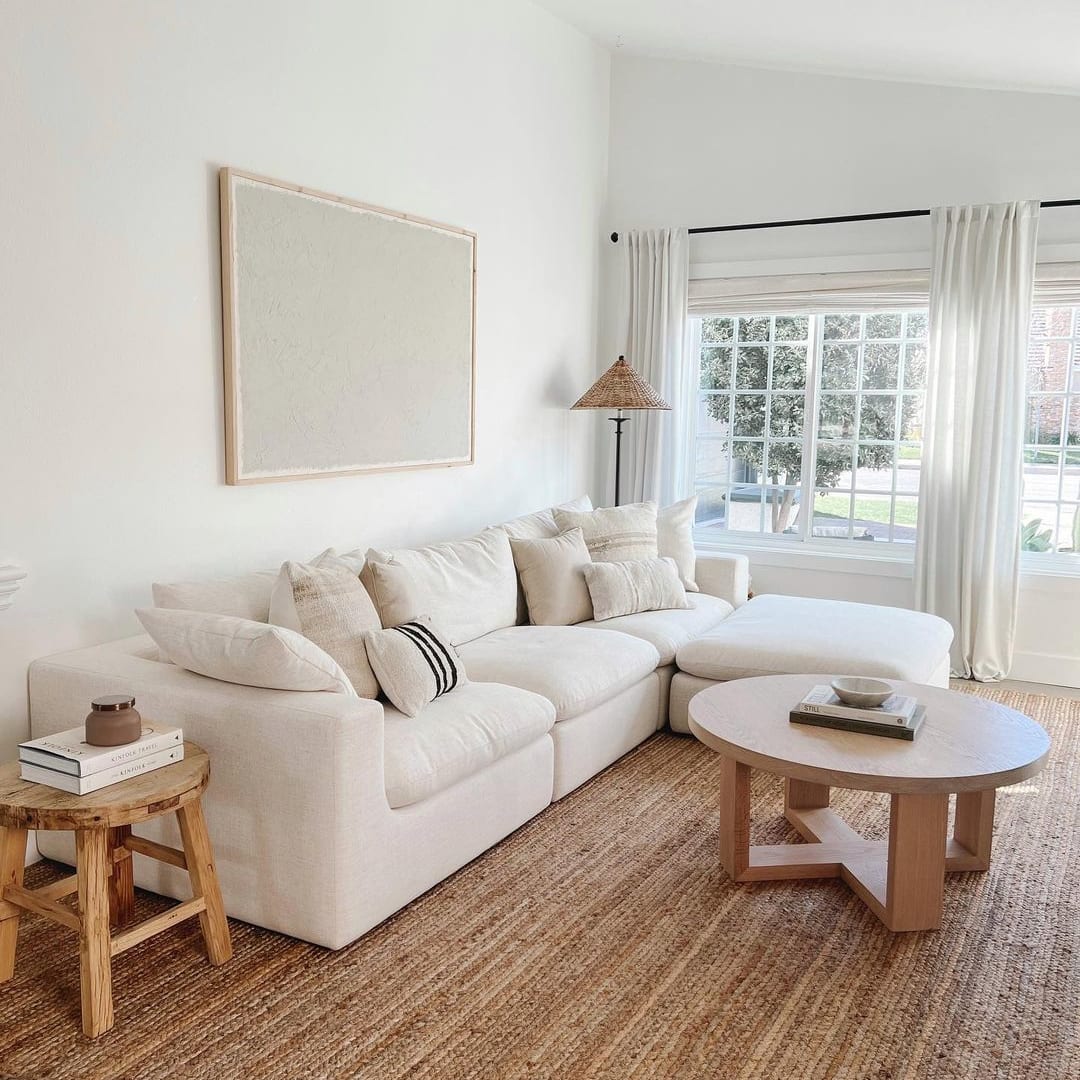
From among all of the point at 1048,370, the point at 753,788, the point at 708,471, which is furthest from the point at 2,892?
the point at 1048,370

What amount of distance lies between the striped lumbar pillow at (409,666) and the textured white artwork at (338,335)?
2.93 feet

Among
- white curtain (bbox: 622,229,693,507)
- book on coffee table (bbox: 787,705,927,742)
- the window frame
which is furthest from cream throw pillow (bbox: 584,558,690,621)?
the window frame

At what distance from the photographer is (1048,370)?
511 centimetres

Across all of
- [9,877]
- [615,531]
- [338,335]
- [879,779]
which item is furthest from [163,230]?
[879,779]

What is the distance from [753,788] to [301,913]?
176 centimetres

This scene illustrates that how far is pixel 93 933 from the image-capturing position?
7.02 ft

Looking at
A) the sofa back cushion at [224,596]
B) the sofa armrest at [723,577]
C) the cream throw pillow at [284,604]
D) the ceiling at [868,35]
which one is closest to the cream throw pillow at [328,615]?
the cream throw pillow at [284,604]

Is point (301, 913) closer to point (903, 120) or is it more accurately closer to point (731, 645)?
point (731, 645)

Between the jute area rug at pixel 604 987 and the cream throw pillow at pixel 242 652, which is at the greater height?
the cream throw pillow at pixel 242 652

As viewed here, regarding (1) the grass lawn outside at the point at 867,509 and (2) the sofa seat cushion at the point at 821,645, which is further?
(1) the grass lawn outside at the point at 867,509

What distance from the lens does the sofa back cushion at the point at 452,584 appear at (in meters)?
3.38

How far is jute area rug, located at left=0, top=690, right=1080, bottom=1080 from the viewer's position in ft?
6.87

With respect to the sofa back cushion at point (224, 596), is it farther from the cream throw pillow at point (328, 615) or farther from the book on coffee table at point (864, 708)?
the book on coffee table at point (864, 708)

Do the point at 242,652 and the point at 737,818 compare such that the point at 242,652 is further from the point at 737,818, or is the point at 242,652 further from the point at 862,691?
the point at 862,691
